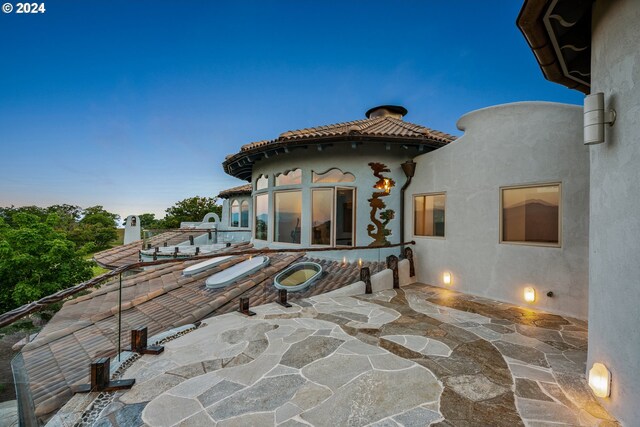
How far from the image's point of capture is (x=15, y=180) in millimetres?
29031

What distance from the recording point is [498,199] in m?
5.88

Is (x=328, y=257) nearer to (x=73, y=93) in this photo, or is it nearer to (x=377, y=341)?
(x=377, y=341)

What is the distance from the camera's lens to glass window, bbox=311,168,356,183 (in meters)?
8.24

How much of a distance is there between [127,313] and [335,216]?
18.7ft

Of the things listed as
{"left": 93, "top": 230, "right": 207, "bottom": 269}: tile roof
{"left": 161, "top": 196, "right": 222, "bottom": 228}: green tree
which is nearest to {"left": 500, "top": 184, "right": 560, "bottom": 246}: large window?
{"left": 93, "top": 230, "right": 207, "bottom": 269}: tile roof

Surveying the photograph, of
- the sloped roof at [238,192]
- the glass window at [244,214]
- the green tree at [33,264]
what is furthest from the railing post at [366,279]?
the green tree at [33,264]

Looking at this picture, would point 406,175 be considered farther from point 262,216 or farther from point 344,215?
point 262,216

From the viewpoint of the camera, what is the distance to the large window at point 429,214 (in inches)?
279

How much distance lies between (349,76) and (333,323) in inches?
1116

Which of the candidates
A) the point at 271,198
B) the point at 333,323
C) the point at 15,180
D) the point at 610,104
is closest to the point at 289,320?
the point at 333,323

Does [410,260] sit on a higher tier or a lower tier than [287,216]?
lower

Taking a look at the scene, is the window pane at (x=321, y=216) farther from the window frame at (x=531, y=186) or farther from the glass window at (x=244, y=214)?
the glass window at (x=244, y=214)

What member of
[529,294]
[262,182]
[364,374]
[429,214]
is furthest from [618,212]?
[262,182]

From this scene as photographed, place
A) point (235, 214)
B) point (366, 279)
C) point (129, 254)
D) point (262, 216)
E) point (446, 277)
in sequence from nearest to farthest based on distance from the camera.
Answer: point (366, 279)
point (446, 277)
point (262, 216)
point (129, 254)
point (235, 214)
